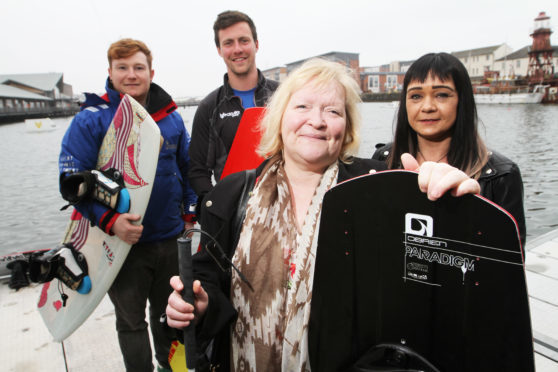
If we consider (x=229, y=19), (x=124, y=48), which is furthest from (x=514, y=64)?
(x=124, y=48)

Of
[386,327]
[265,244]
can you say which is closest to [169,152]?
[265,244]

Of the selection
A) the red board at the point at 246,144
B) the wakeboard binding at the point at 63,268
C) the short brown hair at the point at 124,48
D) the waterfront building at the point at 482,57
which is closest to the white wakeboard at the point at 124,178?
the wakeboard binding at the point at 63,268

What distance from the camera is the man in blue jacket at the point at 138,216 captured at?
2.10 metres

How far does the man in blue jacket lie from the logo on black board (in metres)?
1.65

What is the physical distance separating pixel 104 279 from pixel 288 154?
1.54 meters

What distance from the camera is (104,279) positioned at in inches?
85.7

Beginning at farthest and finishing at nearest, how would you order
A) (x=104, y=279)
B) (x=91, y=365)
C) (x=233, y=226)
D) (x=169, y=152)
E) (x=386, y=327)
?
(x=91, y=365)
(x=169, y=152)
(x=104, y=279)
(x=233, y=226)
(x=386, y=327)

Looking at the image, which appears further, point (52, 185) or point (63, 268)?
point (52, 185)

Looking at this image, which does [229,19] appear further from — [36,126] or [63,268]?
[36,126]

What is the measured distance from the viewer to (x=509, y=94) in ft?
181

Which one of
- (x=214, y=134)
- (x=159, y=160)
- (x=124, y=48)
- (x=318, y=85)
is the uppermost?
(x=124, y=48)

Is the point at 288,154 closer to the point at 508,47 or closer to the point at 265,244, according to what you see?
the point at 265,244

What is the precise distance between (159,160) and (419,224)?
1.83m

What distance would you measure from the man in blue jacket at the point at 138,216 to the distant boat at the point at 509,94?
6155 centimetres
